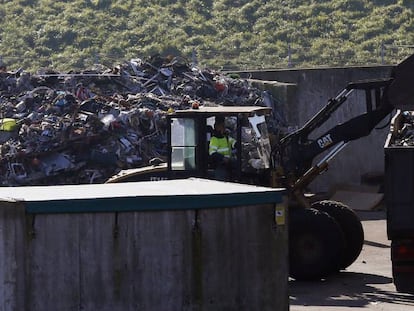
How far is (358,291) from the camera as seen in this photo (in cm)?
1515

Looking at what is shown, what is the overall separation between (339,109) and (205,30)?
1894 cm

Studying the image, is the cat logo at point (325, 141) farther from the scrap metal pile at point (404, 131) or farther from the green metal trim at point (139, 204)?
the green metal trim at point (139, 204)

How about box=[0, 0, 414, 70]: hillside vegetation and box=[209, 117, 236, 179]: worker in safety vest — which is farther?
box=[0, 0, 414, 70]: hillside vegetation

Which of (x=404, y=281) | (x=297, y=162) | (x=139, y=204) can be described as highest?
(x=139, y=204)

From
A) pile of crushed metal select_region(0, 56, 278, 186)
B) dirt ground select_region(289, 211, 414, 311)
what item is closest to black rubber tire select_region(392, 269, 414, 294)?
dirt ground select_region(289, 211, 414, 311)

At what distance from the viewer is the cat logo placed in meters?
17.0

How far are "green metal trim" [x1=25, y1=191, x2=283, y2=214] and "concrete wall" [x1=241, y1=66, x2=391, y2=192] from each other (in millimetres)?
15275

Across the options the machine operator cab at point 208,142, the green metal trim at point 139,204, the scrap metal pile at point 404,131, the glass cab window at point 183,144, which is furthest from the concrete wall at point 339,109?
the green metal trim at point 139,204

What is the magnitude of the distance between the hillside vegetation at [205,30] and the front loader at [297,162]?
20159 mm

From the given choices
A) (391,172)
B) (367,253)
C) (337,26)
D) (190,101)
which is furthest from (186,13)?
(391,172)

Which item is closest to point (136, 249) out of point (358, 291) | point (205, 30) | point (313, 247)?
point (358, 291)

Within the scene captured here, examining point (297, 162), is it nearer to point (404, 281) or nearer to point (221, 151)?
point (221, 151)

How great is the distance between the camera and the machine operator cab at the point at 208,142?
640 inches

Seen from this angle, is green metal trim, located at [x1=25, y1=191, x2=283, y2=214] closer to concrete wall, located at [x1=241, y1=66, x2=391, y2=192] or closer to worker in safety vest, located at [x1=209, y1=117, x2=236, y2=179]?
worker in safety vest, located at [x1=209, y1=117, x2=236, y2=179]
